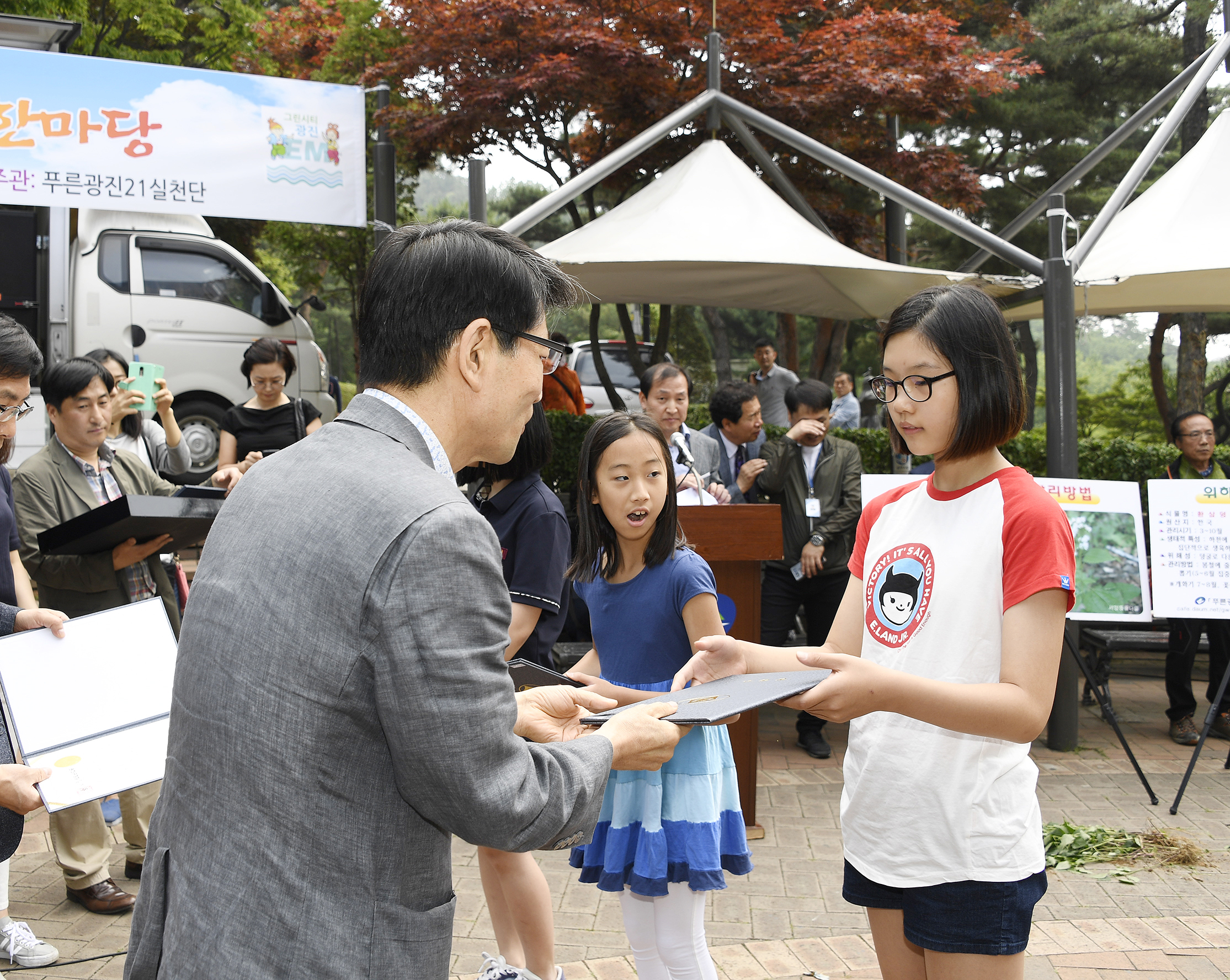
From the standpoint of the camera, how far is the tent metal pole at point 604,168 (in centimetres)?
569

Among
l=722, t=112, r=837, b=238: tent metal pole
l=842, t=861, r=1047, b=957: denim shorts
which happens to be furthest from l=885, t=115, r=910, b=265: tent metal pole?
l=842, t=861, r=1047, b=957: denim shorts

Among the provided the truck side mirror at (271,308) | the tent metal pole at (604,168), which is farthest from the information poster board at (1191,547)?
the truck side mirror at (271,308)

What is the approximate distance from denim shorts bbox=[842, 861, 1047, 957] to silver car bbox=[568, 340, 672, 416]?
1177 centimetres

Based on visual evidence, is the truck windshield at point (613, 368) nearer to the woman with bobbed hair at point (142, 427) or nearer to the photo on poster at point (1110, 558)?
the woman with bobbed hair at point (142, 427)


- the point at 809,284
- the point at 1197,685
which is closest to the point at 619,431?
the point at 809,284

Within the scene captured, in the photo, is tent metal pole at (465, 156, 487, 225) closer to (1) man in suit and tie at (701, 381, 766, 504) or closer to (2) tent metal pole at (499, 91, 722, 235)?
(2) tent metal pole at (499, 91, 722, 235)

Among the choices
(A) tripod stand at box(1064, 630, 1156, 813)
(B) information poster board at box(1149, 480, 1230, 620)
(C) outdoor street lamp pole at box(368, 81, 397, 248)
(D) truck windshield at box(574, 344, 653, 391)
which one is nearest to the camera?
(A) tripod stand at box(1064, 630, 1156, 813)

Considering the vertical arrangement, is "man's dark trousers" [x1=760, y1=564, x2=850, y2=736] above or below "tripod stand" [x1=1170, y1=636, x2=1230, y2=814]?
above

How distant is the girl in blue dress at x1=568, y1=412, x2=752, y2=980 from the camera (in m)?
2.47

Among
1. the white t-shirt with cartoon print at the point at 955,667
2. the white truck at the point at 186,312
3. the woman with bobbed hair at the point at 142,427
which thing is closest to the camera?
the white t-shirt with cartoon print at the point at 955,667

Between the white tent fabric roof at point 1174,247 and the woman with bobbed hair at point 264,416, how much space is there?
4463 millimetres

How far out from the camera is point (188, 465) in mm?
5430

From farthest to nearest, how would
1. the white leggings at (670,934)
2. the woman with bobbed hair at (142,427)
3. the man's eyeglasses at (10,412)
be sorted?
the woman with bobbed hair at (142,427)
the man's eyeglasses at (10,412)
the white leggings at (670,934)

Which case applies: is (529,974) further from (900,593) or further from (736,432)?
(736,432)
